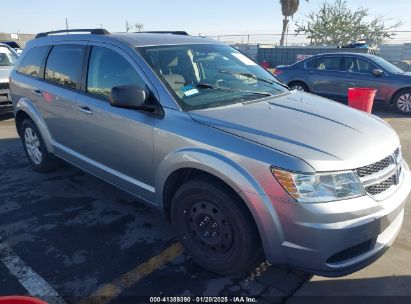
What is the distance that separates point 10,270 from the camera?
118 inches

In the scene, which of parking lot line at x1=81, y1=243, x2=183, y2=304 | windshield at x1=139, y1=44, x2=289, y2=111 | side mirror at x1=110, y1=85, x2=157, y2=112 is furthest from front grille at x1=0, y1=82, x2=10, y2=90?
parking lot line at x1=81, y1=243, x2=183, y2=304

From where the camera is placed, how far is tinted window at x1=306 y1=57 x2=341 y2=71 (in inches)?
407

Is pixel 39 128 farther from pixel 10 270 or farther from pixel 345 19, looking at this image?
pixel 345 19

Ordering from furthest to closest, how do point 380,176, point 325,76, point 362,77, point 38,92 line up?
1. point 325,76
2. point 362,77
3. point 38,92
4. point 380,176

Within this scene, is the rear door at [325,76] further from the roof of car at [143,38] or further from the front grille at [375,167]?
the front grille at [375,167]

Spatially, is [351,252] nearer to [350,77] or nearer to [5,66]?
[350,77]

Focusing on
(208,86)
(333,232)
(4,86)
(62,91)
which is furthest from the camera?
(4,86)

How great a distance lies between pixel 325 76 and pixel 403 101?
2085 millimetres

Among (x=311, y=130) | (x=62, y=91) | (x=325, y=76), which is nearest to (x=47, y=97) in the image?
(x=62, y=91)

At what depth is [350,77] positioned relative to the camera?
32.7 feet

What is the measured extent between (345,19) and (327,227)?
104 ft

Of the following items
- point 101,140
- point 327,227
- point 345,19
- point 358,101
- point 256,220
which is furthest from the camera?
point 345,19

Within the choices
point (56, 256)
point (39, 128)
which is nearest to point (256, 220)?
point (56, 256)

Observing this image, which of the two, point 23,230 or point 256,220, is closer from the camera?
point 256,220
